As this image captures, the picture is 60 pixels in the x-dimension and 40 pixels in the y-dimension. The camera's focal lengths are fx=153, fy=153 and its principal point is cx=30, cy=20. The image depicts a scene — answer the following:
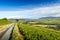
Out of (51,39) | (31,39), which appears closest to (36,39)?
(31,39)

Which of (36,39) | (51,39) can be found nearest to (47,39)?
(51,39)

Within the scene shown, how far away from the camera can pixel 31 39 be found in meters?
30.4

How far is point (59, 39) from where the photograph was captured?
2634 centimetres

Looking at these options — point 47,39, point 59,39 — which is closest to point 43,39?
point 47,39

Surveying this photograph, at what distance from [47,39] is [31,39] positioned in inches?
166

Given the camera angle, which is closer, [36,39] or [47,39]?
[47,39]

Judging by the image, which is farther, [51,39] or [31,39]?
[31,39]

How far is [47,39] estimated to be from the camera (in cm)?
2727

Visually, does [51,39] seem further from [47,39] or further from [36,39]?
[36,39]

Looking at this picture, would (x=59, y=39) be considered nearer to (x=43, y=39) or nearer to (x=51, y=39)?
(x=51, y=39)

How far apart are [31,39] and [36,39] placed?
143cm

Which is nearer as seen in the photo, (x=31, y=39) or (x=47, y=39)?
(x=47, y=39)

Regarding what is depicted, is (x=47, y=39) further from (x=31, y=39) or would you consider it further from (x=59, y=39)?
(x=31, y=39)

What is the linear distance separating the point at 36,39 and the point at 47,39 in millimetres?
2776
